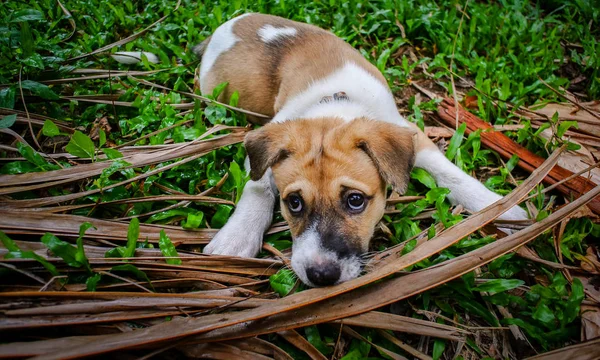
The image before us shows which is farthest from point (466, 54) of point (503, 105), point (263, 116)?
point (263, 116)

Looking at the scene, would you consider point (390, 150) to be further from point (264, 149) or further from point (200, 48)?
point (200, 48)

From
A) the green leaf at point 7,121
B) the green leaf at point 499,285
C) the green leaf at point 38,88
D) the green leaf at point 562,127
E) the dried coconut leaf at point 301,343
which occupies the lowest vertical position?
the dried coconut leaf at point 301,343

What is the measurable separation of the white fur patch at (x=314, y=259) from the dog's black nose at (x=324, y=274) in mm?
28

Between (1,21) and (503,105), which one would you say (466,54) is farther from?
(1,21)

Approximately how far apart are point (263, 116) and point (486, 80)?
8.60 feet

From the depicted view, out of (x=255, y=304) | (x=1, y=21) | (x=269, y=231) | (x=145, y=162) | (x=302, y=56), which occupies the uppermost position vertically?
(x=1, y=21)

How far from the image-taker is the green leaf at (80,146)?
3092mm

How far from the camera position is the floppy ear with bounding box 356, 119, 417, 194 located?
8.87 ft

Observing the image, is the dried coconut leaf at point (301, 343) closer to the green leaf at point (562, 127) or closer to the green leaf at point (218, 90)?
the green leaf at point (218, 90)

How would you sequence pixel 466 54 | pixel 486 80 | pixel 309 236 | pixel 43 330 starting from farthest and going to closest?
pixel 466 54 < pixel 486 80 < pixel 309 236 < pixel 43 330

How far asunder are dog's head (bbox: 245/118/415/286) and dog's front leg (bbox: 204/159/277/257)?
10.6 inches

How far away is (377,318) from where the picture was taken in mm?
2305

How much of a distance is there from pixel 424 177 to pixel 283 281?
1.69 metres

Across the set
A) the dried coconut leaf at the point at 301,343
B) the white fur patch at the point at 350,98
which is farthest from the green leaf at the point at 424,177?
the dried coconut leaf at the point at 301,343
